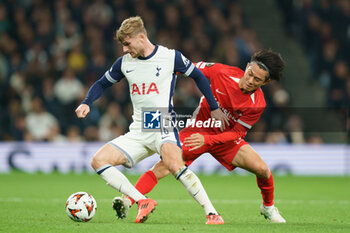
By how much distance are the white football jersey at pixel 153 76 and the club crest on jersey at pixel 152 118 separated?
0.06 metres

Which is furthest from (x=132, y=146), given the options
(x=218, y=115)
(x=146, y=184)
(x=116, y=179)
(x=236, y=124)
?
(x=236, y=124)

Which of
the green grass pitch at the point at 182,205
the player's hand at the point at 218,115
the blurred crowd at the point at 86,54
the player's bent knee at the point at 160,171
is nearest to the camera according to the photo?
the green grass pitch at the point at 182,205

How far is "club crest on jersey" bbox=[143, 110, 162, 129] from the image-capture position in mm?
6543

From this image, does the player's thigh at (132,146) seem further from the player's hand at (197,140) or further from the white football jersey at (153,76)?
the player's hand at (197,140)

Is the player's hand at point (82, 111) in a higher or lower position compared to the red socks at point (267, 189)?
higher

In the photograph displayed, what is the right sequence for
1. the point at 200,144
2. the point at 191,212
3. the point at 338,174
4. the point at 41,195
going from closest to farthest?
the point at 200,144
the point at 191,212
the point at 41,195
the point at 338,174

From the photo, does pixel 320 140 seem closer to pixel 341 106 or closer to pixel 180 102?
pixel 341 106

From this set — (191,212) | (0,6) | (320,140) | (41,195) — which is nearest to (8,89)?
(0,6)

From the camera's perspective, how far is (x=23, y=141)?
47.6ft

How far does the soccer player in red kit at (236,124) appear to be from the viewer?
6.86m

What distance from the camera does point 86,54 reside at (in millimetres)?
15797

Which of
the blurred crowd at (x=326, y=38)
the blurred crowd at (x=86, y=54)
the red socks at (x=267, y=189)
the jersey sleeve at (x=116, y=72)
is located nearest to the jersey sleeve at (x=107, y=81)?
the jersey sleeve at (x=116, y=72)

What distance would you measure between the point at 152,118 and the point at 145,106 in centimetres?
14

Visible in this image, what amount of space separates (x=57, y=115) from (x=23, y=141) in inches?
37.1
